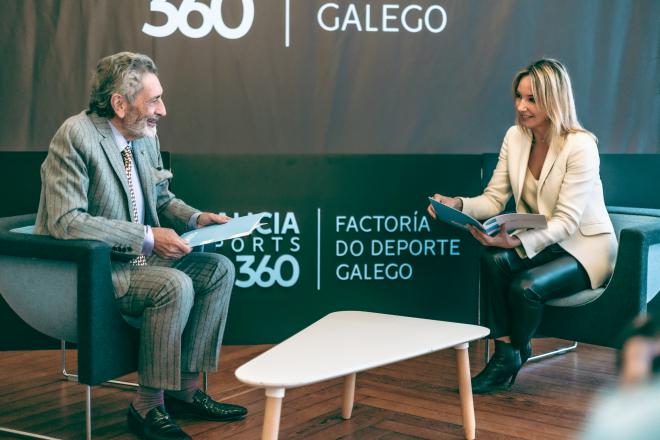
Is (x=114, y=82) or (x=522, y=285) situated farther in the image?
(x=522, y=285)

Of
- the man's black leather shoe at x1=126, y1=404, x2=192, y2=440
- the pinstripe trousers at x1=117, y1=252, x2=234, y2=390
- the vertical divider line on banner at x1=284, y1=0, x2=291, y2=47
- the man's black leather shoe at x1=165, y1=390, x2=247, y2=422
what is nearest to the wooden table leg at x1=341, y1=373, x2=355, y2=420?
the man's black leather shoe at x1=165, y1=390, x2=247, y2=422

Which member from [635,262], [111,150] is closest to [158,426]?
[111,150]

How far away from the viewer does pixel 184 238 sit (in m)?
3.08

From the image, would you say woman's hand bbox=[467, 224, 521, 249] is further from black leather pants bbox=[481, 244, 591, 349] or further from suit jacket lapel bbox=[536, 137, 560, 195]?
suit jacket lapel bbox=[536, 137, 560, 195]

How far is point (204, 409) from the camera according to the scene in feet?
10.7

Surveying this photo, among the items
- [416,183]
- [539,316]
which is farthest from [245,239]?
[539,316]

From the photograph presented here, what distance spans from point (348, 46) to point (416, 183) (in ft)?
2.68

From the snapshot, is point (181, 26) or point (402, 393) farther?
point (181, 26)

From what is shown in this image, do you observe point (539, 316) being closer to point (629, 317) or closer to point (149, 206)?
point (629, 317)

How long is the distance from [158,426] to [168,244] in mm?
651

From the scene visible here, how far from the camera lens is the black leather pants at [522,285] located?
11.7 ft

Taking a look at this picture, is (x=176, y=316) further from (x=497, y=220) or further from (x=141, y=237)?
(x=497, y=220)

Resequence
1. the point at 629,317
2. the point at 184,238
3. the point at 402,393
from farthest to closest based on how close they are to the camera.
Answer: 1. the point at 402,393
2. the point at 629,317
3. the point at 184,238

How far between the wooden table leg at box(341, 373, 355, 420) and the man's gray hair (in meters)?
1.36
